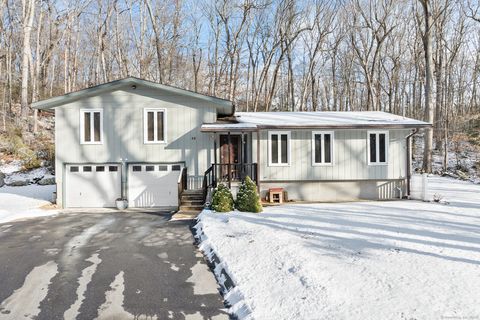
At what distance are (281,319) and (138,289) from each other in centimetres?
251

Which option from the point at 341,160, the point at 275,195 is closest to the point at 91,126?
the point at 275,195

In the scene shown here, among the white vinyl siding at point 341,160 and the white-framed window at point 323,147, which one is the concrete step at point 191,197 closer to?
the white vinyl siding at point 341,160

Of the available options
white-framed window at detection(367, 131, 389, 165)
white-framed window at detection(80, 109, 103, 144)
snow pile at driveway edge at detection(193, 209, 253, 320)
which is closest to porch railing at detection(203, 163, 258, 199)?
snow pile at driveway edge at detection(193, 209, 253, 320)

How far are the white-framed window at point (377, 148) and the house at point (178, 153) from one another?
4 cm

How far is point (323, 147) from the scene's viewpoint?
1316cm

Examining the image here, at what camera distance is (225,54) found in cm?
2972

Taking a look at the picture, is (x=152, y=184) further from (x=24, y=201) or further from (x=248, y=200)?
(x=24, y=201)

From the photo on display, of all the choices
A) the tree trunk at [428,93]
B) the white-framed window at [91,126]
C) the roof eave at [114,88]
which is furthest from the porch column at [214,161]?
the tree trunk at [428,93]

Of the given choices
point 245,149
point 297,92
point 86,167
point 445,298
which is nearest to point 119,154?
point 86,167

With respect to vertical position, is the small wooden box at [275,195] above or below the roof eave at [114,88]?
below

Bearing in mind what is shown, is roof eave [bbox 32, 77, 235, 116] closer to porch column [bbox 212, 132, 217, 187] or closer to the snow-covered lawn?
porch column [bbox 212, 132, 217, 187]

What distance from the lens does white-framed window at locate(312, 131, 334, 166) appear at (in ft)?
43.1

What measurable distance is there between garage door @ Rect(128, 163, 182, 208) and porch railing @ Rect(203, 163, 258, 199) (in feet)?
5.04

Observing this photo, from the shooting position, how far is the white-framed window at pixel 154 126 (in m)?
13.2
